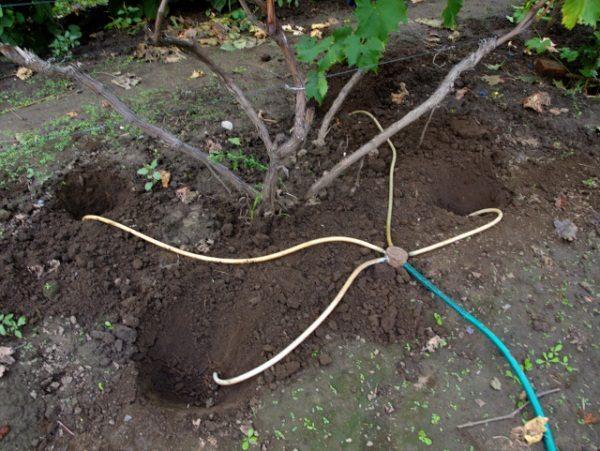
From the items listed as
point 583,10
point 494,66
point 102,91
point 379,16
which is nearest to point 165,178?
point 102,91

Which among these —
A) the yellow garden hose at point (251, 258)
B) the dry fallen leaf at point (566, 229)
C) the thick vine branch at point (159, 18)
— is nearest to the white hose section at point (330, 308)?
the yellow garden hose at point (251, 258)

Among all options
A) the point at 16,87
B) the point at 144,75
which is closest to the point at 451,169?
the point at 144,75

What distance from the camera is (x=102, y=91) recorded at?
230 centimetres

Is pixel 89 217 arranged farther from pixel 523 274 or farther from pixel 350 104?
pixel 523 274

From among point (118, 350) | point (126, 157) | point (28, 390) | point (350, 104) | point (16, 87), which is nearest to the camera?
point (28, 390)

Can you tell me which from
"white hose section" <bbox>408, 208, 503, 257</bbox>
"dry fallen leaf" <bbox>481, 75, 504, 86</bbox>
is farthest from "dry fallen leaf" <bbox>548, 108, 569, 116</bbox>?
"white hose section" <bbox>408, 208, 503, 257</bbox>

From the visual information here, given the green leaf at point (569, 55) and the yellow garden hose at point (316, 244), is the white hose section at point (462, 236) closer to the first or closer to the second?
the yellow garden hose at point (316, 244)

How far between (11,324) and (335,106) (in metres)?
2.21

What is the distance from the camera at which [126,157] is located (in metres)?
3.19

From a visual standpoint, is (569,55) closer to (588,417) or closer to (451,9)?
(451,9)

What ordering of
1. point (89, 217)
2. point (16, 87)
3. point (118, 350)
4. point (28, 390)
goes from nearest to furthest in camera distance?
1. point (28, 390)
2. point (118, 350)
3. point (89, 217)
4. point (16, 87)

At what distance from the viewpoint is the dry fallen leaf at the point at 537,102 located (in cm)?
365

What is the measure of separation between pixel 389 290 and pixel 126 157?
2018 millimetres

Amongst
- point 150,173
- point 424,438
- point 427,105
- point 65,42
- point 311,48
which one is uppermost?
point 311,48
